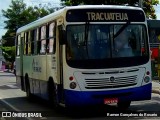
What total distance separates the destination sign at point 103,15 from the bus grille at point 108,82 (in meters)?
1.64

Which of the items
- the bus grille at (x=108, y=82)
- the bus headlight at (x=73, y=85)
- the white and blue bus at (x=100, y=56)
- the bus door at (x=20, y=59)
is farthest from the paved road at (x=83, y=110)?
the bus door at (x=20, y=59)

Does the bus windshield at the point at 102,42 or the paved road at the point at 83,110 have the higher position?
the bus windshield at the point at 102,42

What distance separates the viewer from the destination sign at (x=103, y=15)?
524 inches

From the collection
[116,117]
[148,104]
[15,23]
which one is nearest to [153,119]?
[116,117]

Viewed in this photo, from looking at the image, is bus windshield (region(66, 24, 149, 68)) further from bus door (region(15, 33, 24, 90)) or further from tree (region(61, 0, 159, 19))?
tree (region(61, 0, 159, 19))

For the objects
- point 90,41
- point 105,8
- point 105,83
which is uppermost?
point 105,8

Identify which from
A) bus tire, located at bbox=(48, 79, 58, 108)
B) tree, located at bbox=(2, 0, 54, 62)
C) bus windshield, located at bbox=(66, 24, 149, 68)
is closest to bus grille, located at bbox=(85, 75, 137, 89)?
bus windshield, located at bbox=(66, 24, 149, 68)

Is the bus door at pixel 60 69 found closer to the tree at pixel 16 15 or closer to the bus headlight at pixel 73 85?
the bus headlight at pixel 73 85

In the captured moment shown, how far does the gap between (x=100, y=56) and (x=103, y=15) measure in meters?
1.18

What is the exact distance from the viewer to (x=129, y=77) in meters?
13.3

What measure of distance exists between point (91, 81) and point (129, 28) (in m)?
1.94

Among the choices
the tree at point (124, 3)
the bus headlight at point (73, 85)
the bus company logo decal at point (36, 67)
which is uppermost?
the tree at point (124, 3)

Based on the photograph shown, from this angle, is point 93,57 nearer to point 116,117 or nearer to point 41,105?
point 116,117

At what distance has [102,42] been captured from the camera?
13266 mm
